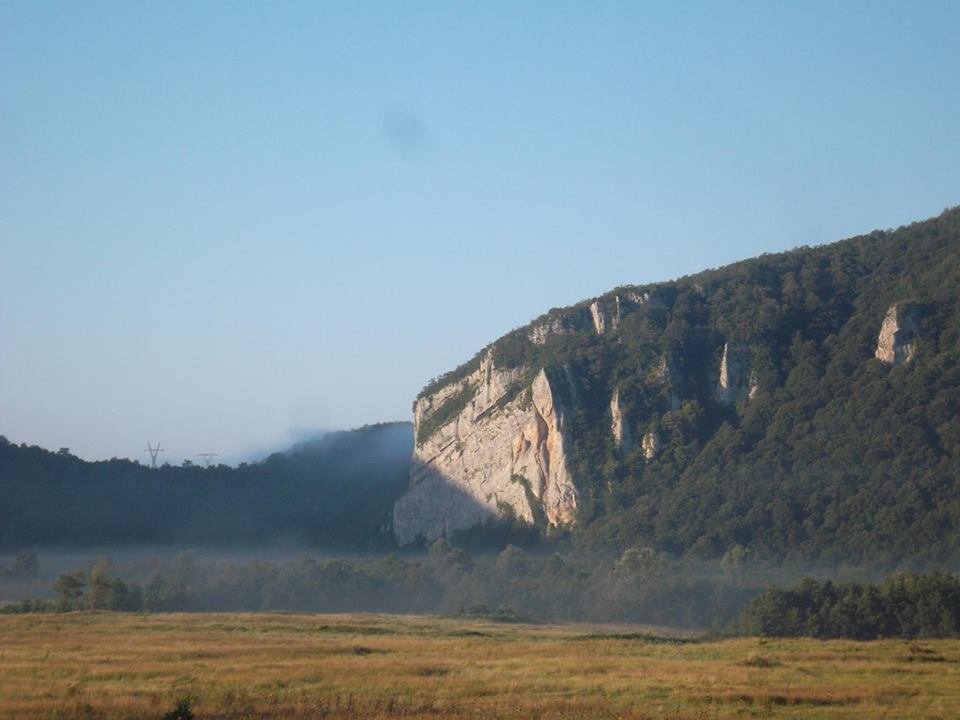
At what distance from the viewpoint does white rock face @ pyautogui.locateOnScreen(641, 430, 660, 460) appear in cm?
10006

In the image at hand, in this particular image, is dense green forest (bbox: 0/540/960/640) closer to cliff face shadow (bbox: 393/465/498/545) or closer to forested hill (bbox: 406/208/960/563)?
forested hill (bbox: 406/208/960/563)

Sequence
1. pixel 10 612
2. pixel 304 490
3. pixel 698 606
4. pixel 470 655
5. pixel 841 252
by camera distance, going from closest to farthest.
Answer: pixel 470 655 → pixel 10 612 → pixel 698 606 → pixel 841 252 → pixel 304 490

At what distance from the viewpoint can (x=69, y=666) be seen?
105ft

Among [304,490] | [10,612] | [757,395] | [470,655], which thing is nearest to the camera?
[470,655]

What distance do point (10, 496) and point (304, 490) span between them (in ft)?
106

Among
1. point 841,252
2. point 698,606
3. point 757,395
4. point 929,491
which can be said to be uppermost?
point 841,252

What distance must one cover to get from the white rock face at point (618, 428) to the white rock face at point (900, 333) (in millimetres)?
21417

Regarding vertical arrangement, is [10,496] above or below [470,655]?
above

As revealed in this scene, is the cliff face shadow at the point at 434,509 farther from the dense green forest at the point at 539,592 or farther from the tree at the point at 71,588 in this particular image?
the tree at the point at 71,588

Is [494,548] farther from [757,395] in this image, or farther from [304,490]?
[304,490]

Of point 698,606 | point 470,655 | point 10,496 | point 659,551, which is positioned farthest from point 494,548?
point 470,655

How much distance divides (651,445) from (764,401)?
32.2ft

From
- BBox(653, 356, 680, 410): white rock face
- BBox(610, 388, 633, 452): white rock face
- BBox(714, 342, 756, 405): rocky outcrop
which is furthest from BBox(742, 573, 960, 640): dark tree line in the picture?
BBox(714, 342, 756, 405): rocky outcrop

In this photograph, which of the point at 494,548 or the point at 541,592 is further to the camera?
the point at 494,548
